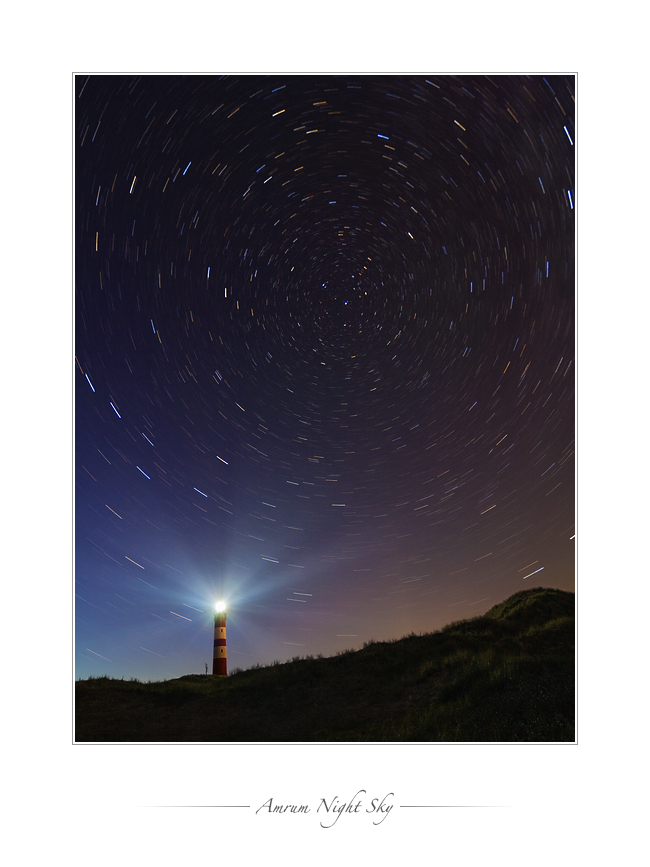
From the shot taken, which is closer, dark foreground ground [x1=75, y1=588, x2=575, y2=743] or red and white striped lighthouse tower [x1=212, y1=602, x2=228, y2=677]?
dark foreground ground [x1=75, y1=588, x2=575, y2=743]

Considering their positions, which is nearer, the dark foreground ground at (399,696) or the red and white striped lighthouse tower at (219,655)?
the dark foreground ground at (399,696)

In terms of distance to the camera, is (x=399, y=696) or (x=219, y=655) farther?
(x=219, y=655)

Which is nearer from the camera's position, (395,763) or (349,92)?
(395,763)
